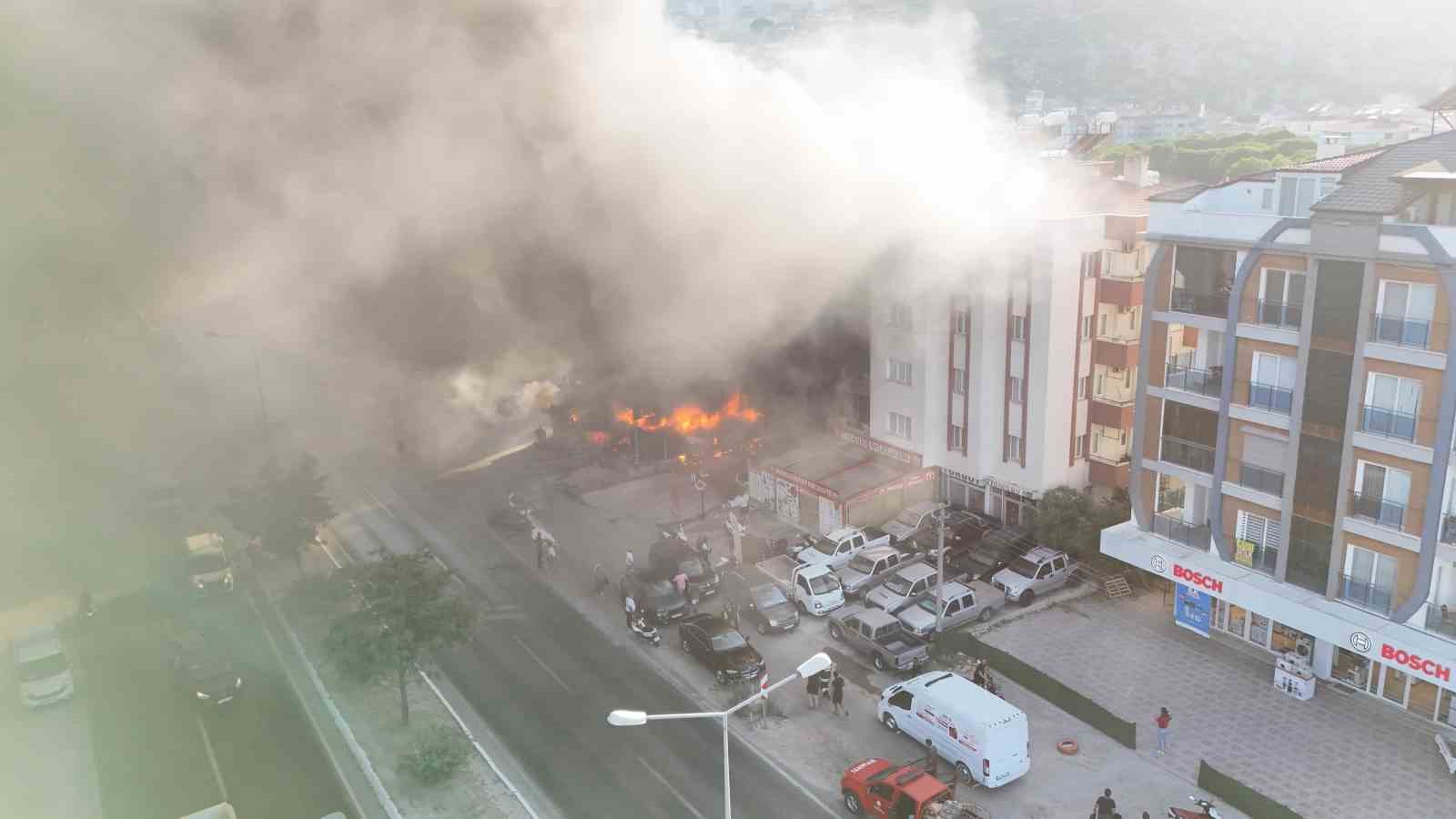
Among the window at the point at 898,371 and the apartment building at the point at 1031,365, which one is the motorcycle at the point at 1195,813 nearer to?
the apartment building at the point at 1031,365

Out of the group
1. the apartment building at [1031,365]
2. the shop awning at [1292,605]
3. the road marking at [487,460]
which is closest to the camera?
the shop awning at [1292,605]

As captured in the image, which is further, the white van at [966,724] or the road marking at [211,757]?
the road marking at [211,757]

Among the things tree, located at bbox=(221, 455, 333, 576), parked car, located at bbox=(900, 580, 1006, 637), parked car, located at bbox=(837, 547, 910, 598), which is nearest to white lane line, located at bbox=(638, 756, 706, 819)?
parked car, located at bbox=(900, 580, 1006, 637)

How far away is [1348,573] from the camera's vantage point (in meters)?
18.0

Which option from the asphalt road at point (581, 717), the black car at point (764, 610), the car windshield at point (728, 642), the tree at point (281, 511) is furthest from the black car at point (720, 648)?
the tree at point (281, 511)

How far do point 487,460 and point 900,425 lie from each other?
1486cm

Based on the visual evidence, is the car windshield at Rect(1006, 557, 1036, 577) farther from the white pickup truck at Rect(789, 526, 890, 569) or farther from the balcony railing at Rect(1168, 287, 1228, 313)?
the balcony railing at Rect(1168, 287, 1228, 313)

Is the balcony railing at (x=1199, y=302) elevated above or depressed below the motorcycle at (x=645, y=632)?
above

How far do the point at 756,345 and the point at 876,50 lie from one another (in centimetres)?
945

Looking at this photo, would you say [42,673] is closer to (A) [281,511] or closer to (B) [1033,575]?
(A) [281,511]

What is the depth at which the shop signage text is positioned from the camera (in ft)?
52.6

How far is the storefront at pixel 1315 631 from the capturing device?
54.7 feet

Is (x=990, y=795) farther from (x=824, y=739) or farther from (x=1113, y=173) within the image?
(x=1113, y=173)

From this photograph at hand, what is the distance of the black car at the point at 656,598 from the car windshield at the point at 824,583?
3.00 meters
